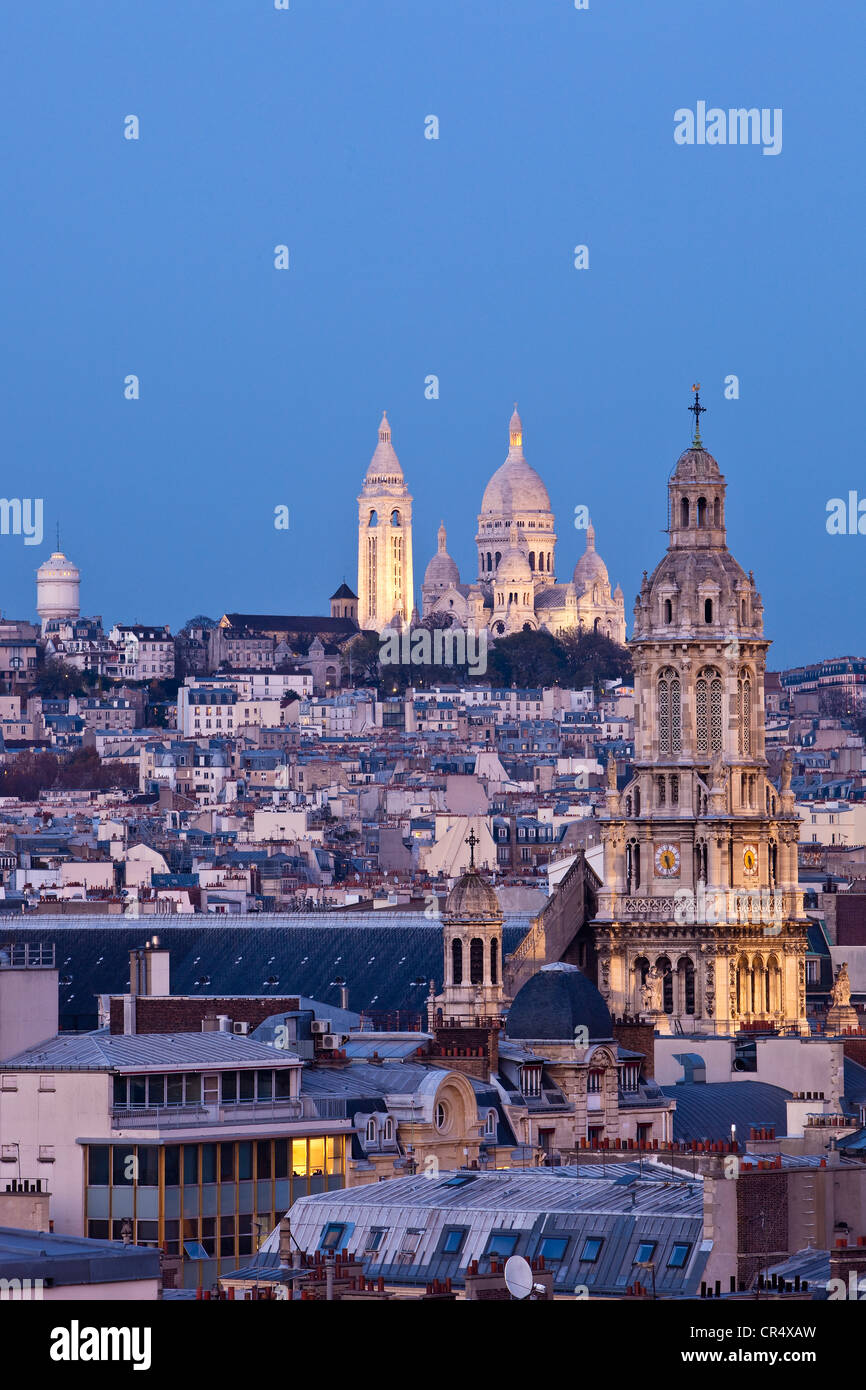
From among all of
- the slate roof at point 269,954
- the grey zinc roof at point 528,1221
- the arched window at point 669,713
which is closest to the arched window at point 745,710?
the arched window at point 669,713

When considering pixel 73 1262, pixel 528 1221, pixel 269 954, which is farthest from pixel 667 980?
pixel 73 1262

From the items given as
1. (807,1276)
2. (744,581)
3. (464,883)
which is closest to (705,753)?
(744,581)

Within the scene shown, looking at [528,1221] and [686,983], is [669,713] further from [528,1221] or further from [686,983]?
[528,1221]

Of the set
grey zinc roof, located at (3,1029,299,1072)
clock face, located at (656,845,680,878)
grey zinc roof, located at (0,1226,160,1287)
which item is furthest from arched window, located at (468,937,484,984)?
grey zinc roof, located at (0,1226,160,1287)

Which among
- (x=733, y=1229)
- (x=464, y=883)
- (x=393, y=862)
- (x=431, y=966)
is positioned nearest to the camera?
(x=733, y=1229)

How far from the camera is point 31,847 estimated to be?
502 feet

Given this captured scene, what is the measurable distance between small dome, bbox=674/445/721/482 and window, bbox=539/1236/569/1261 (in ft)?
122

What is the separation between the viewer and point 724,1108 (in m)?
45.5

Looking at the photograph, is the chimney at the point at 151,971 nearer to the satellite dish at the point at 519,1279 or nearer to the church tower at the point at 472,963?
the church tower at the point at 472,963

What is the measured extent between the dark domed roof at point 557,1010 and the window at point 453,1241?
59.5 ft

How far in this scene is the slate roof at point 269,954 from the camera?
61.2 metres

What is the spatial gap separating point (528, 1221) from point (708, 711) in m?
35.9
